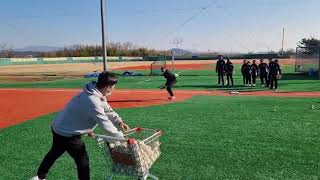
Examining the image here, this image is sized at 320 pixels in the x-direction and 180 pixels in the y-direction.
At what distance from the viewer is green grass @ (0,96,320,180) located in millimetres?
7430

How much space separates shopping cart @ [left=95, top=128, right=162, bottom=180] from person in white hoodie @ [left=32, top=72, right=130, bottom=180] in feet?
0.48

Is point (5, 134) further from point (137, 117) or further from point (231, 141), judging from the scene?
point (231, 141)

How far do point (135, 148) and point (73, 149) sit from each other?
3.49ft

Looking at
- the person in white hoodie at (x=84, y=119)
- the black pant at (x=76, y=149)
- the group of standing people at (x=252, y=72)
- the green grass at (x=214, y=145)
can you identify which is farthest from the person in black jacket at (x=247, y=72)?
the black pant at (x=76, y=149)

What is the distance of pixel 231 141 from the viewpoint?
9.53 m

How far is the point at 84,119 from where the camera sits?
582 centimetres

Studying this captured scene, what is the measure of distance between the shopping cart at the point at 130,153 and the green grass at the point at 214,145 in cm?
167

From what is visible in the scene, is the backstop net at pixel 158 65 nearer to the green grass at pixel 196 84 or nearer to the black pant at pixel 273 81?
the green grass at pixel 196 84

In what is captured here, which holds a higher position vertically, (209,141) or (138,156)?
(138,156)

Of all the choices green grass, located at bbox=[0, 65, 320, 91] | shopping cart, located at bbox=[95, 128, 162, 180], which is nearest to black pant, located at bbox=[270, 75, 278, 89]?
green grass, located at bbox=[0, 65, 320, 91]

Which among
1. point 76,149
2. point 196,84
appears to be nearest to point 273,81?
point 196,84

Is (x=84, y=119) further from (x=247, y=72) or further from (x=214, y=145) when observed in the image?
(x=247, y=72)

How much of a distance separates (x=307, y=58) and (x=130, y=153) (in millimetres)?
35127

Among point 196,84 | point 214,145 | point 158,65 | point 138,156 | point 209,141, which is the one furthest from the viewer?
point 158,65
